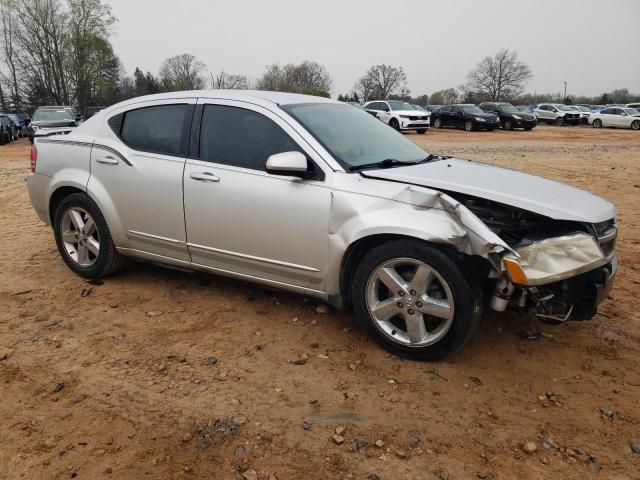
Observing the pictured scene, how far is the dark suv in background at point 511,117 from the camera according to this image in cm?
2997

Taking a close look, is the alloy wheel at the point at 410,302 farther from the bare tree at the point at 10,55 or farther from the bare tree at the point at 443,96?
the bare tree at the point at 443,96

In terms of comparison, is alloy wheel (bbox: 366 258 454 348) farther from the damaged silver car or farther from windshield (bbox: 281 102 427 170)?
windshield (bbox: 281 102 427 170)

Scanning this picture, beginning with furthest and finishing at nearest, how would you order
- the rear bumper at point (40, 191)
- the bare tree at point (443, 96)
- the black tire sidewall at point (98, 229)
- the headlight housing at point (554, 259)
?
the bare tree at point (443, 96), the rear bumper at point (40, 191), the black tire sidewall at point (98, 229), the headlight housing at point (554, 259)

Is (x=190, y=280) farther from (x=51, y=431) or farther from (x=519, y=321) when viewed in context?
(x=519, y=321)

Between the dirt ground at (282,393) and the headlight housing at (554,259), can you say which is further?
the headlight housing at (554,259)

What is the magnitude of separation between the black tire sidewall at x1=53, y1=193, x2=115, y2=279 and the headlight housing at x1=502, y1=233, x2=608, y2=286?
323 centimetres

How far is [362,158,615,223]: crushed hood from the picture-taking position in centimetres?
308

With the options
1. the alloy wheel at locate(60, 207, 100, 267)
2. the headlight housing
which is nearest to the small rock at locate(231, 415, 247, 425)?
the headlight housing

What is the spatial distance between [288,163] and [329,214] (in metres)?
0.42

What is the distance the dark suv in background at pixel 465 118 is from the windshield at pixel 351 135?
2690cm

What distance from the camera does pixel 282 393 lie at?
9.70 feet

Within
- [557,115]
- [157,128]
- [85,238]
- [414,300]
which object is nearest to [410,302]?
[414,300]

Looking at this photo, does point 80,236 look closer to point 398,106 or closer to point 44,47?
point 398,106

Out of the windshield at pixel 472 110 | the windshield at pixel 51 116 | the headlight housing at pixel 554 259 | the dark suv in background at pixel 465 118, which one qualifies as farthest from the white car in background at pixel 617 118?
the headlight housing at pixel 554 259
